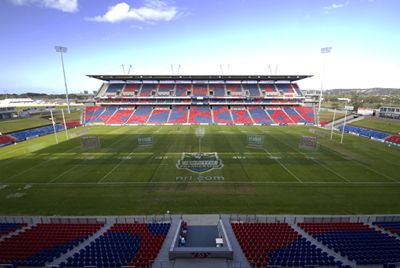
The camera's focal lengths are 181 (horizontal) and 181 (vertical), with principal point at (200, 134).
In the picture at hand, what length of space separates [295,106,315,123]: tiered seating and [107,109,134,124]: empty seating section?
214 ft

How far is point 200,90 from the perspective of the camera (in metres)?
79.6

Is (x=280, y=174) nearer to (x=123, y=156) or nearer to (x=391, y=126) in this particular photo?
(x=123, y=156)

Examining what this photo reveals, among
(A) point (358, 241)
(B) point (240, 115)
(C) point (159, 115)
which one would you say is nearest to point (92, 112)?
(C) point (159, 115)

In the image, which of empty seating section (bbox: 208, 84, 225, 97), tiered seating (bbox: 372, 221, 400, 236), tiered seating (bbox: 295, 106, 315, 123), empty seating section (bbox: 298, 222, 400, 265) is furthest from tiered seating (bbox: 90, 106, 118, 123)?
tiered seating (bbox: 295, 106, 315, 123)

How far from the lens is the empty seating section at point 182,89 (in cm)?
7731

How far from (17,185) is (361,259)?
3375cm

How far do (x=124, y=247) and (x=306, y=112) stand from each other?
75.3m

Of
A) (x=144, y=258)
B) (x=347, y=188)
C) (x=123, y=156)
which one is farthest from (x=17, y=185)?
(x=347, y=188)

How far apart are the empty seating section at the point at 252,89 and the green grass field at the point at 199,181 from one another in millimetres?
44530

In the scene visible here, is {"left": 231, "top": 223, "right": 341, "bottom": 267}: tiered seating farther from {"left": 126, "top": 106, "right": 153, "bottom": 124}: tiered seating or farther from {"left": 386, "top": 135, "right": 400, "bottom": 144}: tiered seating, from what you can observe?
{"left": 126, "top": 106, "right": 153, "bottom": 124}: tiered seating

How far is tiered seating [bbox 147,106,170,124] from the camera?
65625 mm

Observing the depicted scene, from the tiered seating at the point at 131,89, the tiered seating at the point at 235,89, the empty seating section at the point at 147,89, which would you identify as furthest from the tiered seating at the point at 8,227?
the tiered seating at the point at 235,89

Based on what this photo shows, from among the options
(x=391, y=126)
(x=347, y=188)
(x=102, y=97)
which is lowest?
(x=347, y=188)

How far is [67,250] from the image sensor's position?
→ 38.6 ft
